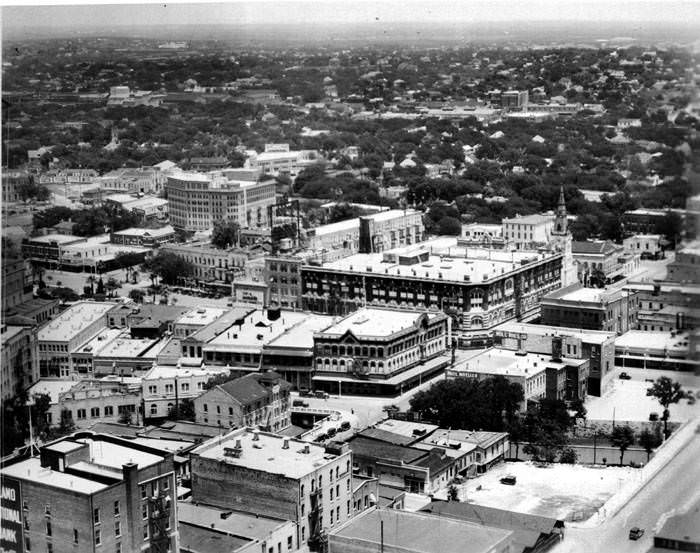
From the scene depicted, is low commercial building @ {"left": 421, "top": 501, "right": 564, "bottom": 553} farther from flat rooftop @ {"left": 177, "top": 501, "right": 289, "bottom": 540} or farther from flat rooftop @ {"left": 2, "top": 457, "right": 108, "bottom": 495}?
flat rooftop @ {"left": 2, "top": 457, "right": 108, "bottom": 495}

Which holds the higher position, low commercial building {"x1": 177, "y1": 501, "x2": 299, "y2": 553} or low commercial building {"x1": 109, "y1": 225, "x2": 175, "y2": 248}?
low commercial building {"x1": 177, "y1": 501, "x2": 299, "y2": 553}

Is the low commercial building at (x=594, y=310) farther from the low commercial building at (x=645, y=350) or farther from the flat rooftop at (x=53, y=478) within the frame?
the flat rooftop at (x=53, y=478)

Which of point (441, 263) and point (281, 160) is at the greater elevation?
point (441, 263)

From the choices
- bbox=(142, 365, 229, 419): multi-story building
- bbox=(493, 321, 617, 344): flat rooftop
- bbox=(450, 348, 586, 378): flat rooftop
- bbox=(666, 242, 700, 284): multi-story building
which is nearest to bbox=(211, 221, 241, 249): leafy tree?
bbox=(493, 321, 617, 344): flat rooftop

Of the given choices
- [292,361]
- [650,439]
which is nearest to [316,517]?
[650,439]

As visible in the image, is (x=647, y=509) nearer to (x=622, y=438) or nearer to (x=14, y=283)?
(x=622, y=438)

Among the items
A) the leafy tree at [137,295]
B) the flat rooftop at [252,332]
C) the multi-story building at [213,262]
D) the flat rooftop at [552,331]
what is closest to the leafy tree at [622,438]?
the flat rooftop at [552,331]

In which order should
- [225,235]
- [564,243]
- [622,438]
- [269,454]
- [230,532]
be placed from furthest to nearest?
[225,235] < [564,243] < [622,438] < [269,454] < [230,532]
